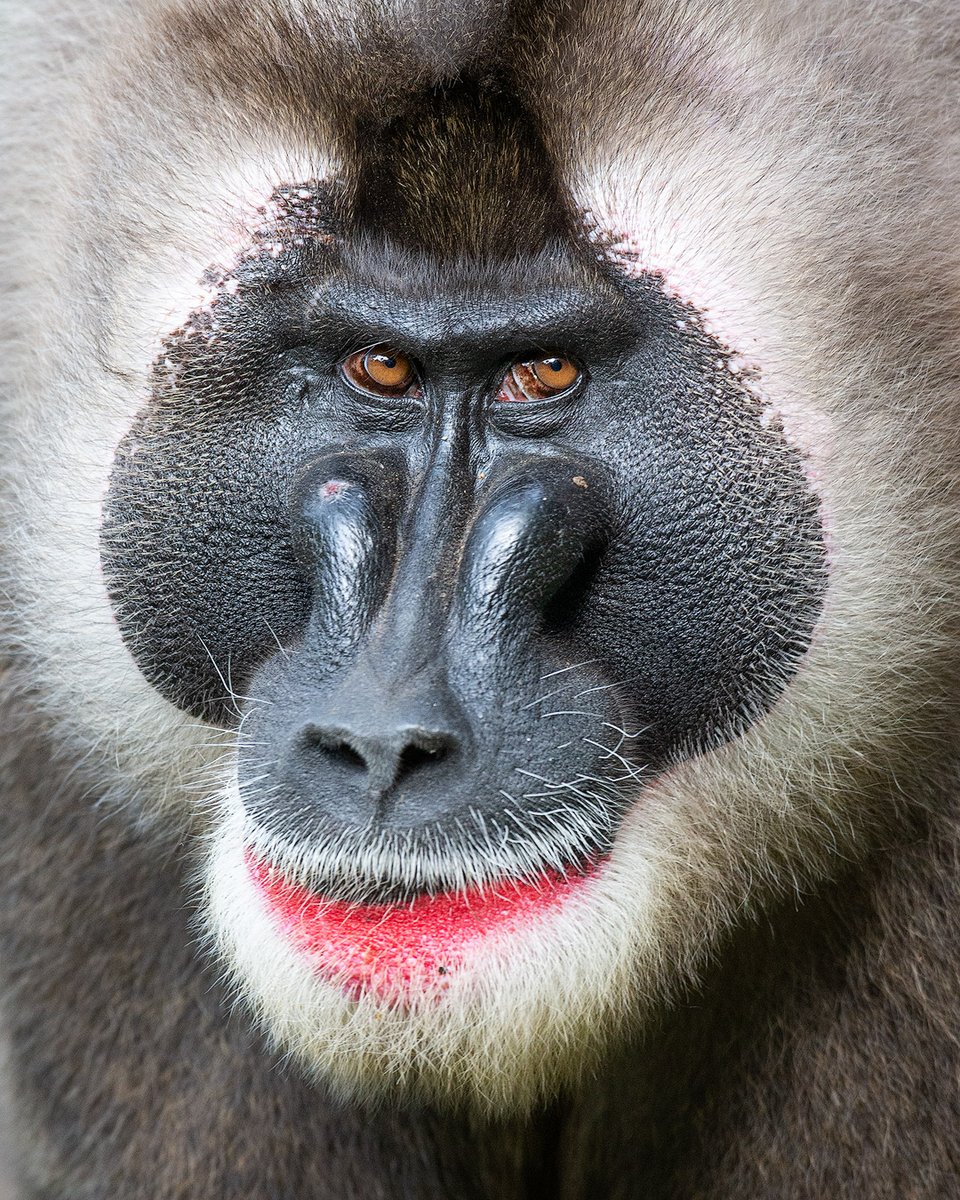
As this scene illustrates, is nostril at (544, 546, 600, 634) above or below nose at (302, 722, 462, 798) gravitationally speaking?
above

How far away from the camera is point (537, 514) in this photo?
2.42 meters

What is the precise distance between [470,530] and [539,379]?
31 cm

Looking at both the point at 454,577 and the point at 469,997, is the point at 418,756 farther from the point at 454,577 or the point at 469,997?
the point at 469,997

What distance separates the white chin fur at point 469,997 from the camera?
2428 millimetres

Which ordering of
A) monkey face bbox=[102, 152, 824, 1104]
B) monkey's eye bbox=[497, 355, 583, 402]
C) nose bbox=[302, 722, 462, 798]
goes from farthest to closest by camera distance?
monkey's eye bbox=[497, 355, 583, 402], monkey face bbox=[102, 152, 824, 1104], nose bbox=[302, 722, 462, 798]

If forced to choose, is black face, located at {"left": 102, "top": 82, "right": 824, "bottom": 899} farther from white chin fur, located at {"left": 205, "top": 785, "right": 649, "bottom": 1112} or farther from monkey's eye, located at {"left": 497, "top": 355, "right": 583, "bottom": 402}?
white chin fur, located at {"left": 205, "top": 785, "right": 649, "bottom": 1112}

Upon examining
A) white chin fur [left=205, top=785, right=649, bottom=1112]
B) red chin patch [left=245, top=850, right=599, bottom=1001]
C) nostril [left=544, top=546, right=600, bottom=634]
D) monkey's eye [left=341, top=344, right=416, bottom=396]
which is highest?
monkey's eye [left=341, top=344, right=416, bottom=396]

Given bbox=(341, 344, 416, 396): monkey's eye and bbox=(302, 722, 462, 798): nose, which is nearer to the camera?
bbox=(302, 722, 462, 798): nose

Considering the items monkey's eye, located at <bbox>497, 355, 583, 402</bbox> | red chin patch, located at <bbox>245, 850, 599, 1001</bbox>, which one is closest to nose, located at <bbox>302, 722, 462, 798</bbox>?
red chin patch, located at <bbox>245, 850, 599, 1001</bbox>

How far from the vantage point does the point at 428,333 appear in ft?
8.47

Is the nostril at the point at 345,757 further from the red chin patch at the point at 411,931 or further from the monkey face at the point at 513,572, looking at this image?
the red chin patch at the point at 411,931

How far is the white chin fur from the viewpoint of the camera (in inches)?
95.6

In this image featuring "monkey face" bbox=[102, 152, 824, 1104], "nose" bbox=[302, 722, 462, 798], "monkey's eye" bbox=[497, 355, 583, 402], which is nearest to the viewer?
"nose" bbox=[302, 722, 462, 798]

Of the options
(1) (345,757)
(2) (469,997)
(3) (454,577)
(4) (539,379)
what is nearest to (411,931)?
(2) (469,997)
